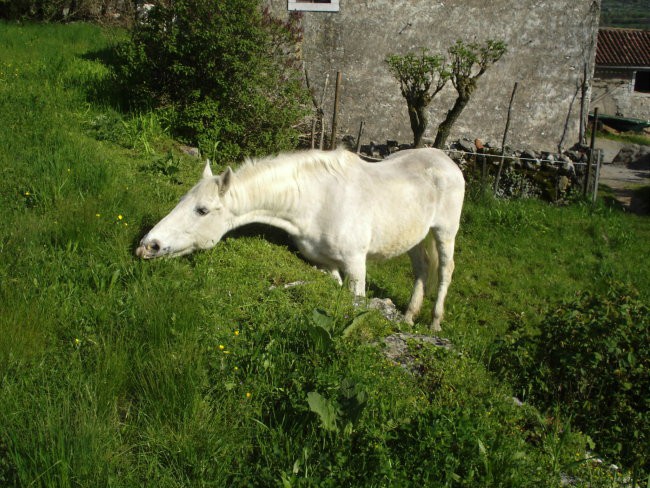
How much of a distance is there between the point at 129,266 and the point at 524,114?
12.4 meters

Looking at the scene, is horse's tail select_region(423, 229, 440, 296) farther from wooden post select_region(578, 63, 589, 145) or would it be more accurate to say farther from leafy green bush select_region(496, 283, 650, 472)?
wooden post select_region(578, 63, 589, 145)

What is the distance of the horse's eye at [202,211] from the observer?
15.6 ft

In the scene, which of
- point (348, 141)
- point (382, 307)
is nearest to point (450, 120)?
point (348, 141)

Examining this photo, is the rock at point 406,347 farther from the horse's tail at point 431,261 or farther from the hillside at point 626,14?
the hillside at point 626,14

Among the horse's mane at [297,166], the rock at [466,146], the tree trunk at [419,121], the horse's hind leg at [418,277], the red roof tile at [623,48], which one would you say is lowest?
the horse's hind leg at [418,277]

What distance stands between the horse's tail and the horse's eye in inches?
117

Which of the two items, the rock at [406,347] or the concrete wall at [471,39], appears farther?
the concrete wall at [471,39]

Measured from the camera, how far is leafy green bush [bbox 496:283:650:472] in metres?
4.14

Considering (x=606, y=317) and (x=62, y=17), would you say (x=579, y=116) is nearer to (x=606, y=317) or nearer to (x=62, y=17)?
(x=606, y=317)

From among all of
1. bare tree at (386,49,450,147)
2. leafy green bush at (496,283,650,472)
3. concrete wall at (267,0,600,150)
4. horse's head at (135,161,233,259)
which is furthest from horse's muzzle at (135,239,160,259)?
concrete wall at (267,0,600,150)

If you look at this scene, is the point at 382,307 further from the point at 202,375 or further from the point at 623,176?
the point at 623,176

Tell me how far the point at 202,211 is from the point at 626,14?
540 feet

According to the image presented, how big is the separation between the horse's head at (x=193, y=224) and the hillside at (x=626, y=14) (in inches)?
5000

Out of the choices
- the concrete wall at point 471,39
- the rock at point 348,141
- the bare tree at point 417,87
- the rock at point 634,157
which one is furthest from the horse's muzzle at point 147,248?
the rock at point 634,157
